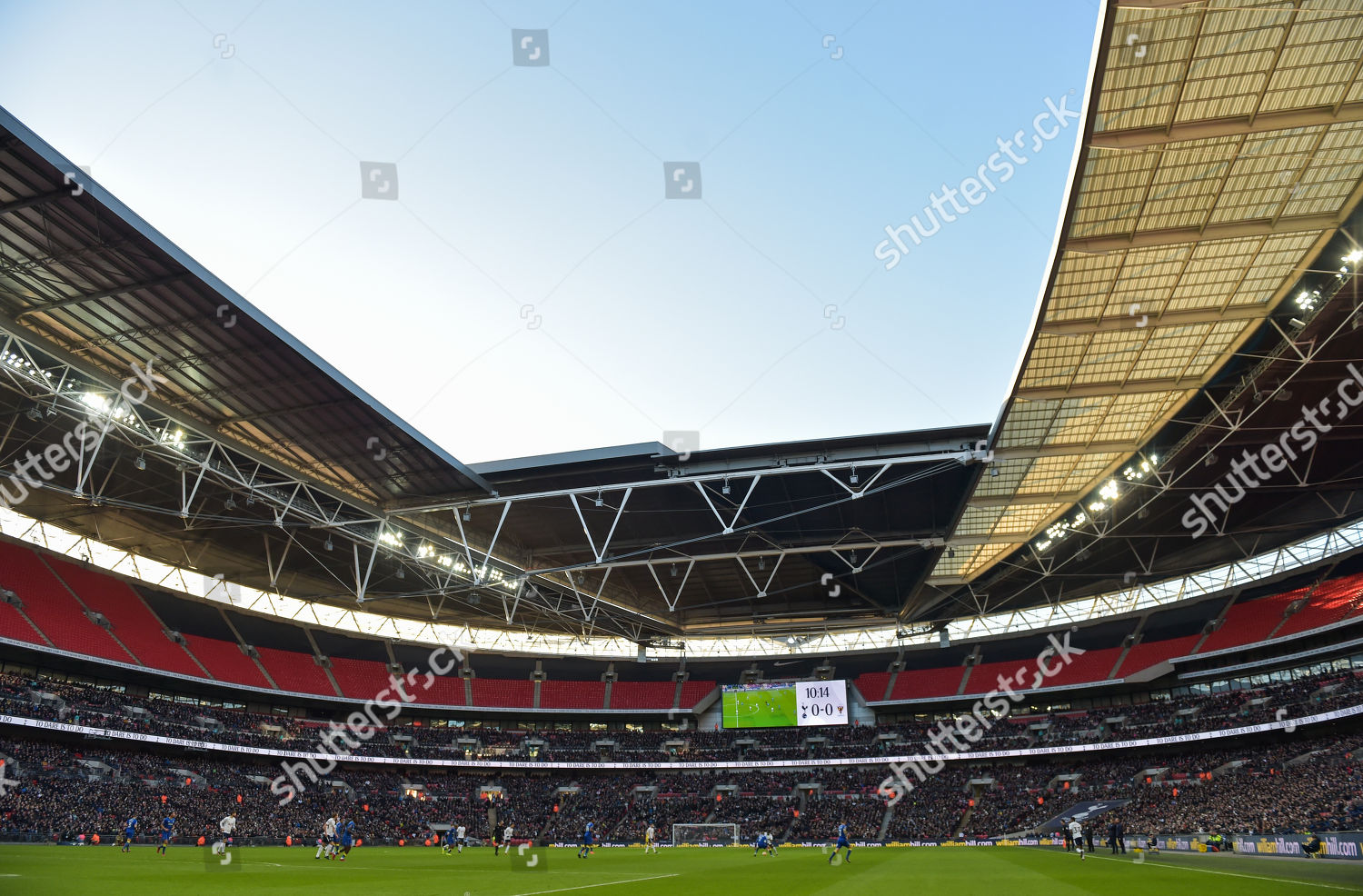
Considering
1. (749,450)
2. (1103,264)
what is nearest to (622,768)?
(749,450)

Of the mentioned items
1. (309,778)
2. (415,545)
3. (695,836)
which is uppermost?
(415,545)

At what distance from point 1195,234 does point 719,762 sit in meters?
51.2

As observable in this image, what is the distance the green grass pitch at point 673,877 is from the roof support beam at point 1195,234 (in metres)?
14.5

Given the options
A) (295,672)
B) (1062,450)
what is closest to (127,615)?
(295,672)

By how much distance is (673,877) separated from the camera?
21828mm

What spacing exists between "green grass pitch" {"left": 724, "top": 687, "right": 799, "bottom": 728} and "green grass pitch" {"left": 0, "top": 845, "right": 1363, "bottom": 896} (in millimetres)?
28487

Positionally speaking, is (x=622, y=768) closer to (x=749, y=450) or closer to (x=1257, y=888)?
(x=749, y=450)

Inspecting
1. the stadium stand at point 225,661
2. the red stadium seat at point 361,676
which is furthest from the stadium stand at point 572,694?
the stadium stand at point 225,661

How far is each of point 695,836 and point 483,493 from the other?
99.4 ft

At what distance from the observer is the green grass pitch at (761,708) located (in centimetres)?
5756

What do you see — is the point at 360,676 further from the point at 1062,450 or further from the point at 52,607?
the point at 1062,450

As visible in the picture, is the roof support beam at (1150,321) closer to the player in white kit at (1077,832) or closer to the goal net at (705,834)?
the player in white kit at (1077,832)

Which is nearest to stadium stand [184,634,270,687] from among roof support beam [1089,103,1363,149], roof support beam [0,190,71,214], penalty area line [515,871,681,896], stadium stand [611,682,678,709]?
stadium stand [611,682,678,709]

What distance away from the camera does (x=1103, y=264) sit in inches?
866
